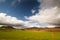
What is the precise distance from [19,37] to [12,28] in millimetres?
551

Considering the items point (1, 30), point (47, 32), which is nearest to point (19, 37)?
point (1, 30)

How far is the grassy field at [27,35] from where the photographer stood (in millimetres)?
5073

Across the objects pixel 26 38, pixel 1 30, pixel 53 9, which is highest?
pixel 53 9

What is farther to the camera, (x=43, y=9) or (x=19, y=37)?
(x=43, y=9)

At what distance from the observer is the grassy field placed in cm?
507

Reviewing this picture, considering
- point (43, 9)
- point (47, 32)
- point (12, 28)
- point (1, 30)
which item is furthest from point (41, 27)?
point (1, 30)

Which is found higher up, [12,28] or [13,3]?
[13,3]

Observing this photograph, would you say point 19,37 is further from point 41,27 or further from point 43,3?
point 43,3

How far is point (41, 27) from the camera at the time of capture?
5.41 metres

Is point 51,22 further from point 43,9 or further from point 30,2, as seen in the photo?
point 30,2

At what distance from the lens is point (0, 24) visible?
5.38 meters

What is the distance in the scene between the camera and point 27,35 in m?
5.19

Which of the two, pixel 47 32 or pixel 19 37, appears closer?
pixel 19 37

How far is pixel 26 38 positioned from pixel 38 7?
1.21m
